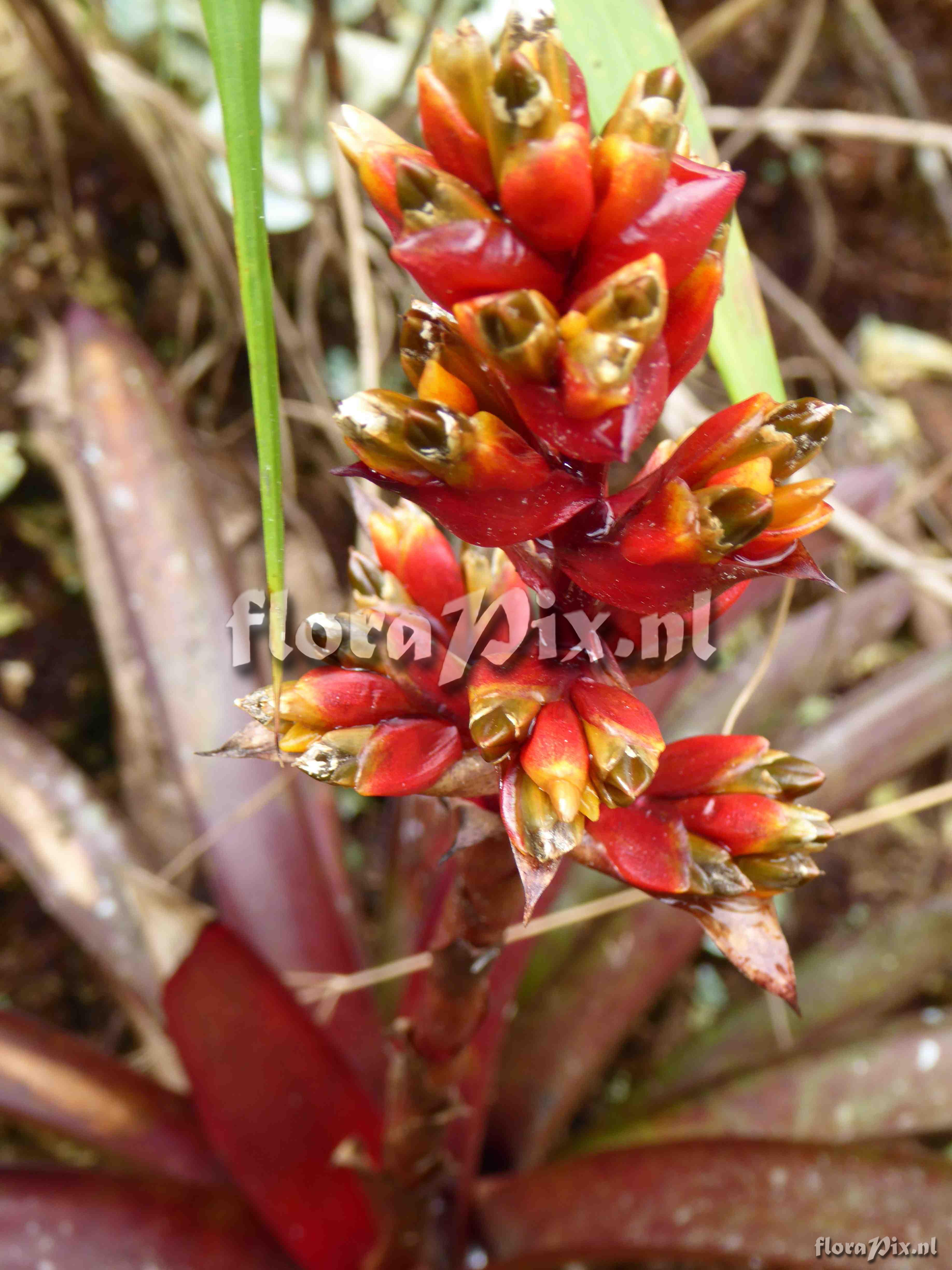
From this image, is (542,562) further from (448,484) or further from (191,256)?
(191,256)

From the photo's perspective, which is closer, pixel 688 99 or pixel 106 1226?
pixel 688 99

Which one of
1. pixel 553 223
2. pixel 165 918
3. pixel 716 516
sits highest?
pixel 553 223

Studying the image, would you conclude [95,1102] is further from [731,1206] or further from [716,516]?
[716,516]

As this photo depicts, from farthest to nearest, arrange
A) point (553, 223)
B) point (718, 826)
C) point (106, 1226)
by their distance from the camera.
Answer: point (106, 1226)
point (718, 826)
point (553, 223)

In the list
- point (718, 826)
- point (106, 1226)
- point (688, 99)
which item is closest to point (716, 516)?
point (718, 826)

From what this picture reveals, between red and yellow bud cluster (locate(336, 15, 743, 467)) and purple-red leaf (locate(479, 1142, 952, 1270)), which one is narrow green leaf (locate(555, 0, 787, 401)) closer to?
red and yellow bud cluster (locate(336, 15, 743, 467))

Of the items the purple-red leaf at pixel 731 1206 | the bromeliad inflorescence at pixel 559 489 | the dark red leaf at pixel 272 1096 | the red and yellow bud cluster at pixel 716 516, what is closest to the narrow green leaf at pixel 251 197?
the bromeliad inflorescence at pixel 559 489

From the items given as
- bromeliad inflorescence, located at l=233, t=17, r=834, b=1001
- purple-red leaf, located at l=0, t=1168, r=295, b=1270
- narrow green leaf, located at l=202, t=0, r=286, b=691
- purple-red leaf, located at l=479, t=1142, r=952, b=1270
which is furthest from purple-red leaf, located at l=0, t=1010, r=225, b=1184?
narrow green leaf, located at l=202, t=0, r=286, b=691
